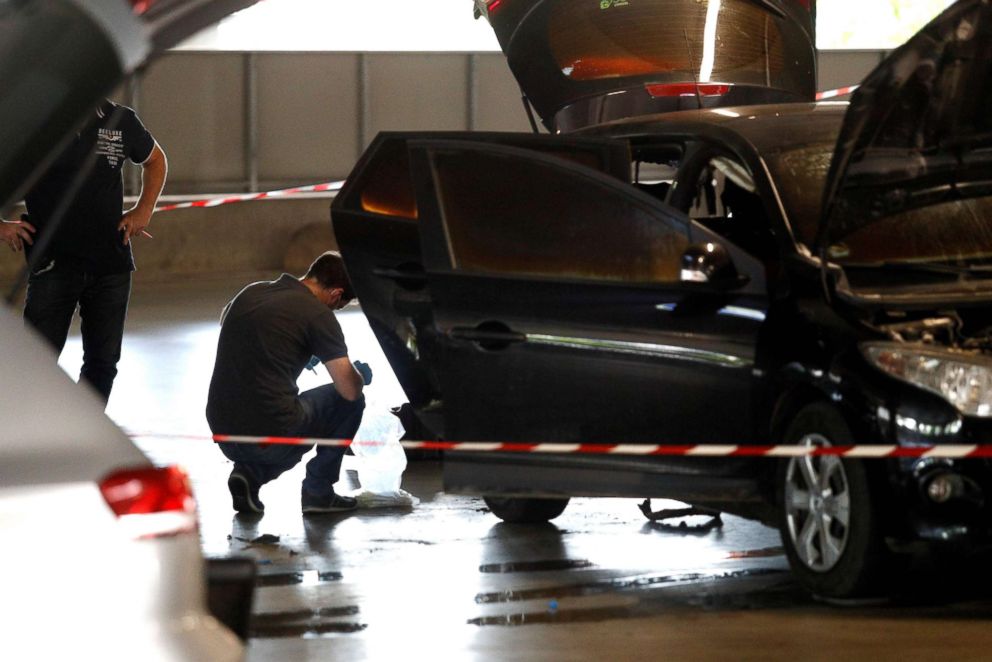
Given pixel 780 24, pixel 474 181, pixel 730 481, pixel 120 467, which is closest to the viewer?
pixel 120 467

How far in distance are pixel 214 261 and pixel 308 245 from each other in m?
0.99

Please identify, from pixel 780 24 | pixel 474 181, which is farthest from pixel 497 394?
pixel 780 24

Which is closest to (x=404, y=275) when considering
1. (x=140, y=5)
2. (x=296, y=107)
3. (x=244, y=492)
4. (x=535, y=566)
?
(x=244, y=492)

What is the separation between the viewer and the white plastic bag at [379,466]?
8492mm

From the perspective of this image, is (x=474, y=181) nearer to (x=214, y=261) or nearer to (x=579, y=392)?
(x=579, y=392)

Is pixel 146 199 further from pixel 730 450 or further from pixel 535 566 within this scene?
pixel 730 450

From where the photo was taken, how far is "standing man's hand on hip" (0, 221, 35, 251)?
358 inches

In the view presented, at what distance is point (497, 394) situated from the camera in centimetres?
702

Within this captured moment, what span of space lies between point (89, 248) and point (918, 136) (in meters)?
4.16

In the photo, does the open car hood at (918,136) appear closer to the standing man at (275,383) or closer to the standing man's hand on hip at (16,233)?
the standing man at (275,383)

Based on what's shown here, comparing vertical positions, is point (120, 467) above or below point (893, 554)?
above

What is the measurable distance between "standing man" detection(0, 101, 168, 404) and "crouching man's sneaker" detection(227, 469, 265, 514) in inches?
53.3

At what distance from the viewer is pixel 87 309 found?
367 inches

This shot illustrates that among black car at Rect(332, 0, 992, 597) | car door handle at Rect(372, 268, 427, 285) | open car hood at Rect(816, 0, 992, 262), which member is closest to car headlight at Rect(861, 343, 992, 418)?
black car at Rect(332, 0, 992, 597)
